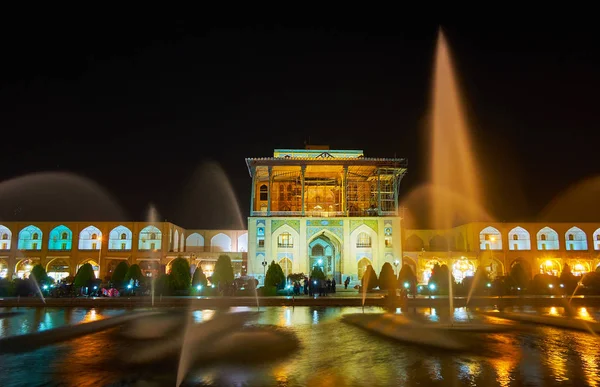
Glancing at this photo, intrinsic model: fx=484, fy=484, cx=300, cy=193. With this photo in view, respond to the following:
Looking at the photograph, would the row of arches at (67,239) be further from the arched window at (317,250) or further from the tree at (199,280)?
the tree at (199,280)

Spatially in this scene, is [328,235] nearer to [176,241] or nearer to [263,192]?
[263,192]

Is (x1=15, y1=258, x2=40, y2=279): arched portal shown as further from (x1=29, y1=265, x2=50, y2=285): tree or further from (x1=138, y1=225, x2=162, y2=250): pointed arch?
(x1=29, y1=265, x2=50, y2=285): tree

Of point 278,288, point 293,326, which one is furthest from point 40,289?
point 293,326

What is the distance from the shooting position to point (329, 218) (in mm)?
34906

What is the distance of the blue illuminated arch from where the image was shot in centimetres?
3997

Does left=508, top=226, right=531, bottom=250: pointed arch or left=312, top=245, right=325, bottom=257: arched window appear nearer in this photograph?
left=312, top=245, right=325, bottom=257: arched window

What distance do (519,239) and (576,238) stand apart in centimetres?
467

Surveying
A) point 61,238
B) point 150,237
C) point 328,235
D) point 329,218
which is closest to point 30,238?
point 61,238

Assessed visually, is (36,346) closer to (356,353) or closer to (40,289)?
(356,353)

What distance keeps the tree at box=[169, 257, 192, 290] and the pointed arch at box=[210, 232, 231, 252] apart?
20.7 metres

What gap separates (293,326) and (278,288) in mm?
13739

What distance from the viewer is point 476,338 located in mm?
10781

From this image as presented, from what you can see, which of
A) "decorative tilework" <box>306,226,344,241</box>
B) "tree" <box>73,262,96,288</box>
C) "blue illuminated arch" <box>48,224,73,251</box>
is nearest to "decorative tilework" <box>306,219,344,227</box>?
"decorative tilework" <box>306,226,344,241</box>

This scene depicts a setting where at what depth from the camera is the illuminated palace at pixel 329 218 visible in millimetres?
34438
